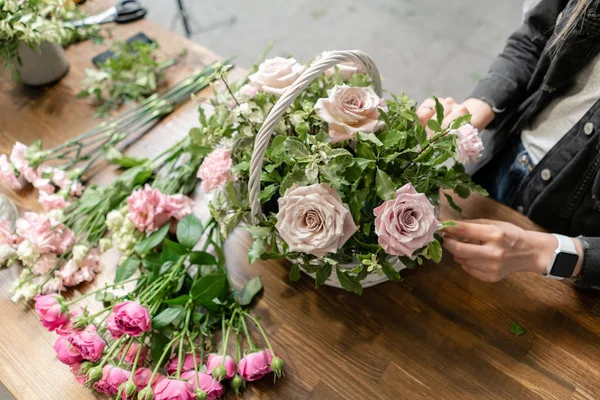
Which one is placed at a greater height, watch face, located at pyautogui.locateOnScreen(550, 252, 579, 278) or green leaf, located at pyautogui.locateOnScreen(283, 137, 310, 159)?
green leaf, located at pyautogui.locateOnScreen(283, 137, 310, 159)

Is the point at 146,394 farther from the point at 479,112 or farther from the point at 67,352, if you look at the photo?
the point at 479,112

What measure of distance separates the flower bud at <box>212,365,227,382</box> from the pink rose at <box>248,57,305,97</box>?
0.43 meters

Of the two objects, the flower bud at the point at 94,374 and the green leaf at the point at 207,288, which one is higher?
the green leaf at the point at 207,288

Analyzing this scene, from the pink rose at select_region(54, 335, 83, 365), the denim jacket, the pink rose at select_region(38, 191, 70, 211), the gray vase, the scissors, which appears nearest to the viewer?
the pink rose at select_region(54, 335, 83, 365)

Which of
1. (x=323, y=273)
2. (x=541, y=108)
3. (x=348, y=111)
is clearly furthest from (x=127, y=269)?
(x=541, y=108)

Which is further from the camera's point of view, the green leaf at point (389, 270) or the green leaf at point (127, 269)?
the green leaf at point (127, 269)

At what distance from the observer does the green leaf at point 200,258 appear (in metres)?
0.78

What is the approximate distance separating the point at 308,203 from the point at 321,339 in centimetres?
30

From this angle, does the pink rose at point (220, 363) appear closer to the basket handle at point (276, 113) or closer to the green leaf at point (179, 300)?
the green leaf at point (179, 300)

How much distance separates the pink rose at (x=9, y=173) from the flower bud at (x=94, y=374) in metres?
0.54

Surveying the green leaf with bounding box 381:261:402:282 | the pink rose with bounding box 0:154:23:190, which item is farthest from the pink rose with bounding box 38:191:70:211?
the green leaf with bounding box 381:261:402:282

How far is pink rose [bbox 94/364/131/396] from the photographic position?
2.23 feet

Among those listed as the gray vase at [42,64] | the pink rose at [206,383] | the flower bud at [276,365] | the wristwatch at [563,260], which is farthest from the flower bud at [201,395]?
the gray vase at [42,64]

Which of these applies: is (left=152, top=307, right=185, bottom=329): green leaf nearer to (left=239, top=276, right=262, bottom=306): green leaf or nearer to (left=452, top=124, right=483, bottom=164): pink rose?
(left=239, top=276, right=262, bottom=306): green leaf
